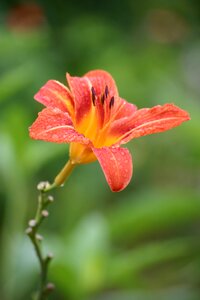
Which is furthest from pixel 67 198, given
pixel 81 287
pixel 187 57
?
pixel 187 57

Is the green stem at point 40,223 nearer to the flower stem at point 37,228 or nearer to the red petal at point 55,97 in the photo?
the flower stem at point 37,228

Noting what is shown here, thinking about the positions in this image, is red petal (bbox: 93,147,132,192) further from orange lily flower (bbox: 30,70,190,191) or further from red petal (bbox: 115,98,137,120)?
red petal (bbox: 115,98,137,120)

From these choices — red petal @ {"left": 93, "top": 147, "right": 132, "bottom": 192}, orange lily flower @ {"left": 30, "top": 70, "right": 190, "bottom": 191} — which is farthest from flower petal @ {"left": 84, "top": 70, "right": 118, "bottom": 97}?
red petal @ {"left": 93, "top": 147, "right": 132, "bottom": 192}

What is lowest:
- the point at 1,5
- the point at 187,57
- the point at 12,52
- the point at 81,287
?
the point at 81,287

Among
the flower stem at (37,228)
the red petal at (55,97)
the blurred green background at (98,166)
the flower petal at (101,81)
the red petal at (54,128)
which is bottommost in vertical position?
the flower stem at (37,228)

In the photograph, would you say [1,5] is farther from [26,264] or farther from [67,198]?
[26,264]

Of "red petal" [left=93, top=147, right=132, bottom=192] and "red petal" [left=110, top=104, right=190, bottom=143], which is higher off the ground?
"red petal" [left=110, top=104, right=190, bottom=143]

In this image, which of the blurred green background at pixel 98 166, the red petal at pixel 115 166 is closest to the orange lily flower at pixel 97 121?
the red petal at pixel 115 166

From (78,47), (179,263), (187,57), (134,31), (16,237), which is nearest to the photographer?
(16,237)
